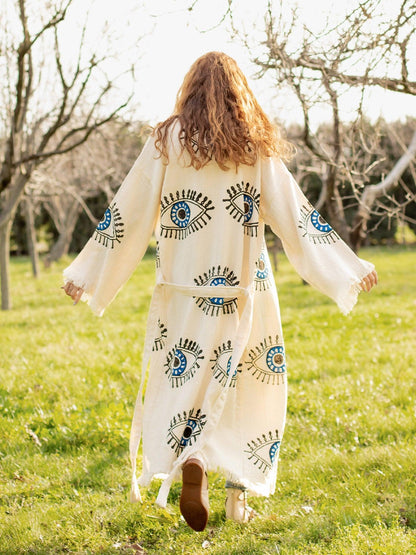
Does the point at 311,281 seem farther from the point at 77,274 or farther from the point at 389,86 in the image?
the point at 389,86

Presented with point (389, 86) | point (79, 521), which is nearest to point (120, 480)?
point (79, 521)

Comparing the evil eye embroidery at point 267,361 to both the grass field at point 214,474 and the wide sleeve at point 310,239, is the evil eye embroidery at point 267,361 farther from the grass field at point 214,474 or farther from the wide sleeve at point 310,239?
the grass field at point 214,474

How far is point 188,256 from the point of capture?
9.00 feet

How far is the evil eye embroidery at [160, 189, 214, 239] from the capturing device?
273 cm

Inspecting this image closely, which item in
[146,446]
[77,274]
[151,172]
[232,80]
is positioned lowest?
[146,446]

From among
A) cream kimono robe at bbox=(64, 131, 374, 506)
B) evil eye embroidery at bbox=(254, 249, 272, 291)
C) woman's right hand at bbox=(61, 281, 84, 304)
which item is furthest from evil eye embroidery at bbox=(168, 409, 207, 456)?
woman's right hand at bbox=(61, 281, 84, 304)

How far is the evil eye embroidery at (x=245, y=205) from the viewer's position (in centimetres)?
273

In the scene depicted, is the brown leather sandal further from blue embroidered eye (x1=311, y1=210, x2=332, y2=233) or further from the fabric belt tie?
blue embroidered eye (x1=311, y1=210, x2=332, y2=233)

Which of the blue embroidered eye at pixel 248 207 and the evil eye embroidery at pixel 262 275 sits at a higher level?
the blue embroidered eye at pixel 248 207

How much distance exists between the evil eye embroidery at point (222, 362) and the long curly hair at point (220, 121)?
769mm

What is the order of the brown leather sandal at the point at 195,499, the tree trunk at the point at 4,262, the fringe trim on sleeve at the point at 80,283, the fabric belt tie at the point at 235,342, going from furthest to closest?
1. the tree trunk at the point at 4,262
2. the fringe trim on sleeve at the point at 80,283
3. the fabric belt tie at the point at 235,342
4. the brown leather sandal at the point at 195,499

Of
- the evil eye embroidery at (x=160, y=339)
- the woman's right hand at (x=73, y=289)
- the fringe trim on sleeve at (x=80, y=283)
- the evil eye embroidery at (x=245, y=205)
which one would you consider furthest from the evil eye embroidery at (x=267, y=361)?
the woman's right hand at (x=73, y=289)

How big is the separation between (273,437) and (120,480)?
3.28 feet

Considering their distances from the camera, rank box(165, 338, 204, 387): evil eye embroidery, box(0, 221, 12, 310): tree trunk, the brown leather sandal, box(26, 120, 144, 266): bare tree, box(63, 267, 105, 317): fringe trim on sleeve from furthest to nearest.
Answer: box(26, 120, 144, 266): bare tree, box(0, 221, 12, 310): tree trunk, box(63, 267, 105, 317): fringe trim on sleeve, box(165, 338, 204, 387): evil eye embroidery, the brown leather sandal
